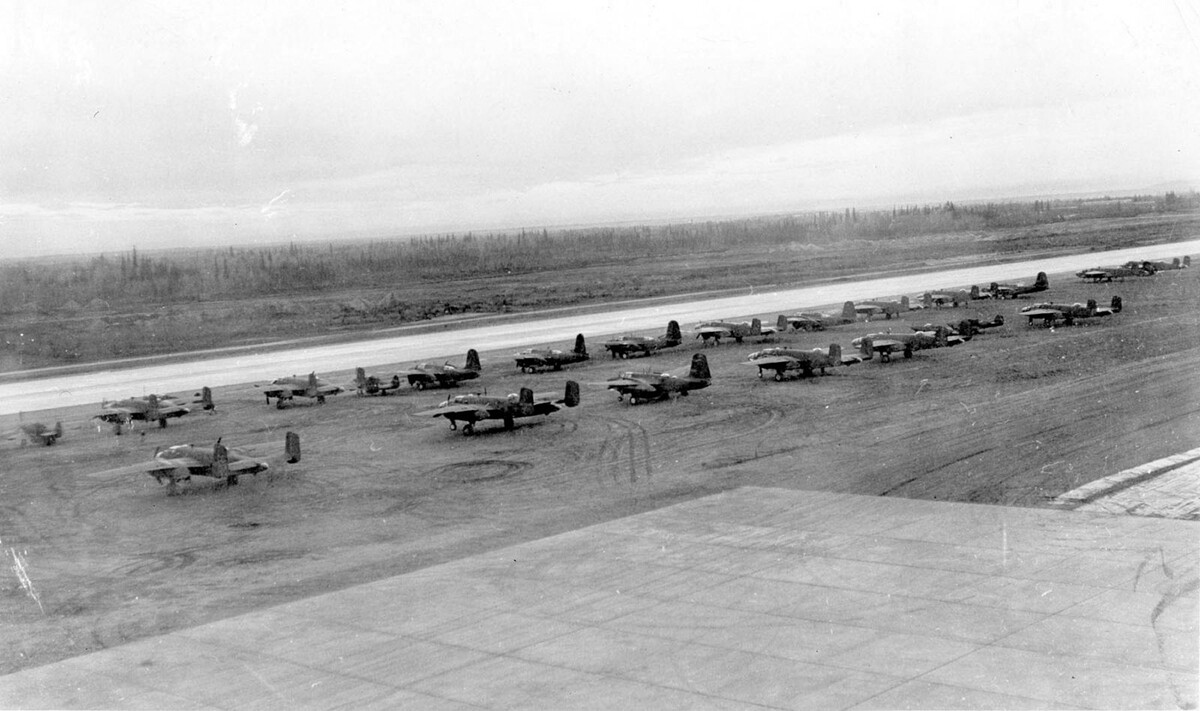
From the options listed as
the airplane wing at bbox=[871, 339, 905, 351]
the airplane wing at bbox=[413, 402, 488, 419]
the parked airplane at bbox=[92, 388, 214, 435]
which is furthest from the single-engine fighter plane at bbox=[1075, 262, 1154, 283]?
the parked airplane at bbox=[92, 388, 214, 435]

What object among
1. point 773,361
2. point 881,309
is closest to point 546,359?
point 773,361

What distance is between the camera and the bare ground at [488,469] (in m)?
25.9

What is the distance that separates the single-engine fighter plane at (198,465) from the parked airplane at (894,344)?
115 feet

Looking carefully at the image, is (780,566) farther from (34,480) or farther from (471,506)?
(34,480)

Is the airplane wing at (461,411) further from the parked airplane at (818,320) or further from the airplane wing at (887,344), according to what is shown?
the parked airplane at (818,320)

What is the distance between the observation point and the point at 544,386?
57.9 m

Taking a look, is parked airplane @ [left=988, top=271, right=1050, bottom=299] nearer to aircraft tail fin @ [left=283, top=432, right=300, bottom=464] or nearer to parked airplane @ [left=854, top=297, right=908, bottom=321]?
parked airplane @ [left=854, top=297, right=908, bottom=321]

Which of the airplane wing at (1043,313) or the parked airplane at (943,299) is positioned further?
the parked airplane at (943,299)

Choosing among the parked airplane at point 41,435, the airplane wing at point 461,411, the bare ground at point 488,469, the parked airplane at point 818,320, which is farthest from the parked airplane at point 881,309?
the parked airplane at point 41,435

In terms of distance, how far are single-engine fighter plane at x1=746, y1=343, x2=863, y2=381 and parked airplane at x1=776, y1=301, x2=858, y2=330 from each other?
21.4 meters

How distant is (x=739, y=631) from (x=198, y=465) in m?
24.5

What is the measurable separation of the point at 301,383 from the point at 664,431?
24.4 metres

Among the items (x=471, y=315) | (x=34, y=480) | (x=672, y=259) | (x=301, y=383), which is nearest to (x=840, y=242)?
(x=672, y=259)

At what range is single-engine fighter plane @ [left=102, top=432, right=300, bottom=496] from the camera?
120 feet
